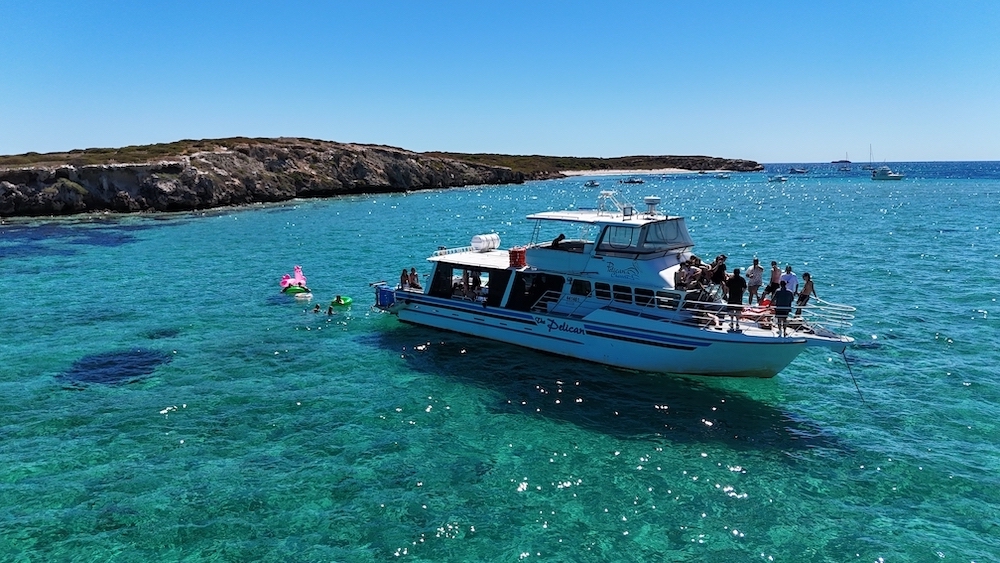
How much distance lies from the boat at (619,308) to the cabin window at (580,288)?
38mm

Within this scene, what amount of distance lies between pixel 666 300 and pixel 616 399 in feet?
13.3

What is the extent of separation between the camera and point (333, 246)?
53.2 m

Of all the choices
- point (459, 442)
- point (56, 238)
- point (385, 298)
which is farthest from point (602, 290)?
point (56, 238)

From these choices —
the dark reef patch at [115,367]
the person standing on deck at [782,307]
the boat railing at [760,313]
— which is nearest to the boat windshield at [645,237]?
the boat railing at [760,313]

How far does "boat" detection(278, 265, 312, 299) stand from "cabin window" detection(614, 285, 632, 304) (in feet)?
60.8

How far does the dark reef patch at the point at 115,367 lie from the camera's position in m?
21.1

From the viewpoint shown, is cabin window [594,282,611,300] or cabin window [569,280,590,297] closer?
cabin window [594,282,611,300]

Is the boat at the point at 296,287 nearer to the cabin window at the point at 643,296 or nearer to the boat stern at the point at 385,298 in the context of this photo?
the boat stern at the point at 385,298

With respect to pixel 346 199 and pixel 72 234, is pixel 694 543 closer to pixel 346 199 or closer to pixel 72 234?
pixel 72 234

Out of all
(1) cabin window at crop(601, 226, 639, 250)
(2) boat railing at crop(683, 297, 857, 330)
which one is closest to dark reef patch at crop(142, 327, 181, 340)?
(1) cabin window at crop(601, 226, 639, 250)

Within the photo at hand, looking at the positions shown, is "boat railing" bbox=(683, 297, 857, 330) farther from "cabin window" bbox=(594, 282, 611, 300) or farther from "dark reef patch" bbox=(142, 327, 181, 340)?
"dark reef patch" bbox=(142, 327, 181, 340)

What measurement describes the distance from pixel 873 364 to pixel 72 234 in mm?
67952

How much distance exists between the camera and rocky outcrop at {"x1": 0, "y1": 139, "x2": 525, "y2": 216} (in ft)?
248

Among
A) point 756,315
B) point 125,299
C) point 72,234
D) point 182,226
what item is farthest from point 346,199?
point 756,315
